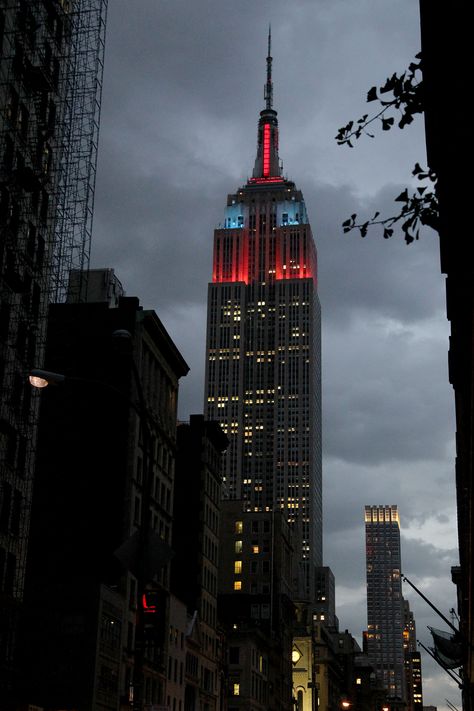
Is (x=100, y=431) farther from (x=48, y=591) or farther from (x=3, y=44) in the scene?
(x=3, y=44)

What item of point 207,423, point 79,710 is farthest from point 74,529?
point 207,423

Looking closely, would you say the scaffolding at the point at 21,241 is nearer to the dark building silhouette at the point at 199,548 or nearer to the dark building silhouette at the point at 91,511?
the dark building silhouette at the point at 91,511

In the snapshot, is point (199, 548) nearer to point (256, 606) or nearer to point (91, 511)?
point (91, 511)

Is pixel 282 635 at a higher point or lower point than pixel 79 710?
higher

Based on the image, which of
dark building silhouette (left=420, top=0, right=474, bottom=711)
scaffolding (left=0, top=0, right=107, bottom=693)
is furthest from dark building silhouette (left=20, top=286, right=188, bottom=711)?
dark building silhouette (left=420, top=0, right=474, bottom=711)

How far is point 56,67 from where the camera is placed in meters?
76.6

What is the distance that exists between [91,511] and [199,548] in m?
28.3

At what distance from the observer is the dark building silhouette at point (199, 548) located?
108875 millimetres

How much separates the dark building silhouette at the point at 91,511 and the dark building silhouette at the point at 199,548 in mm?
11980

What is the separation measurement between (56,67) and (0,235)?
1788 cm

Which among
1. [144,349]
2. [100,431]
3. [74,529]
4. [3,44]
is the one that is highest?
[3,44]

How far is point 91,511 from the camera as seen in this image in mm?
87312

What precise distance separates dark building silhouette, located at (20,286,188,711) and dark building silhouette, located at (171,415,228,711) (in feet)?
39.3

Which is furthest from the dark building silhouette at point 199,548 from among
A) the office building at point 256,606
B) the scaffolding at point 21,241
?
the scaffolding at point 21,241
